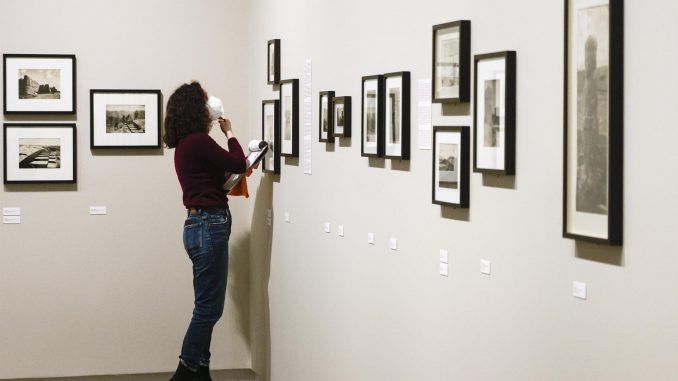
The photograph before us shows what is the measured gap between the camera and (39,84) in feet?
25.7

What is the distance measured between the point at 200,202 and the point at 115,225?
52.7 inches

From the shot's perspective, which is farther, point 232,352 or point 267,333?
point 232,352

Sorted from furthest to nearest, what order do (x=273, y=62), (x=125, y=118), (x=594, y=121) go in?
1. (x=125, y=118)
2. (x=273, y=62)
3. (x=594, y=121)

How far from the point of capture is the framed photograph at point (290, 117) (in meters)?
6.70

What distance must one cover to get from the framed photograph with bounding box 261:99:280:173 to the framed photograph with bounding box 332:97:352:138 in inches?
54.2

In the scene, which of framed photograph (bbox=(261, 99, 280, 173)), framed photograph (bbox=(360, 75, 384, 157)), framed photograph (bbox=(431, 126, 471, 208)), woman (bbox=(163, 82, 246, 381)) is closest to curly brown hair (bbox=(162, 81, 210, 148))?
woman (bbox=(163, 82, 246, 381))

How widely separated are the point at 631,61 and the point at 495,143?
913 millimetres

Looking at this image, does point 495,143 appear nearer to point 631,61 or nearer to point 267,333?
point 631,61

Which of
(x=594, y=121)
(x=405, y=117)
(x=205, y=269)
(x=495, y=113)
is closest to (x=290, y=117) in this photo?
(x=205, y=269)

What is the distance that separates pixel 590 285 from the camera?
10.7ft

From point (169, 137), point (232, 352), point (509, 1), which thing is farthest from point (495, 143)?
point (232, 352)

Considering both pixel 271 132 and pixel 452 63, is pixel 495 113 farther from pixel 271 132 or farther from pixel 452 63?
pixel 271 132

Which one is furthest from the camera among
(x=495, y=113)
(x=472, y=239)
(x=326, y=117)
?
(x=326, y=117)

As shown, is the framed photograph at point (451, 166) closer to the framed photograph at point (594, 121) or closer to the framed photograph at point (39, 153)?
the framed photograph at point (594, 121)
